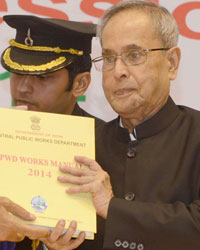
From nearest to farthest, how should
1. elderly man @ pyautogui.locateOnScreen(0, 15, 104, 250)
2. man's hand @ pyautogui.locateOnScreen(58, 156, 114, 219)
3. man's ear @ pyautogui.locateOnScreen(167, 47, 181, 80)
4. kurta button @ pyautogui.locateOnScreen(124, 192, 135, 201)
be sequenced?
man's hand @ pyautogui.locateOnScreen(58, 156, 114, 219) < kurta button @ pyautogui.locateOnScreen(124, 192, 135, 201) < man's ear @ pyautogui.locateOnScreen(167, 47, 181, 80) < elderly man @ pyautogui.locateOnScreen(0, 15, 104, 250)

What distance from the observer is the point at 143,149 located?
2.03 m

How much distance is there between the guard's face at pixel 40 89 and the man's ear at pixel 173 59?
0.52 meters

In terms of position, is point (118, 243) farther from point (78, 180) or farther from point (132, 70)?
point (132, 70)

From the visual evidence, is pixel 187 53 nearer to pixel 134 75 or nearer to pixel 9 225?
pixel 134 75

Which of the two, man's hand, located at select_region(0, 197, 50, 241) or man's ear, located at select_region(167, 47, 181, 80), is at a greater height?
man's ear, located at select_region(167, 47, 181, 80)

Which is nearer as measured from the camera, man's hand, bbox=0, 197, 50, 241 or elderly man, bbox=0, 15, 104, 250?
man's hand, bbox=0, 197, 50, 241

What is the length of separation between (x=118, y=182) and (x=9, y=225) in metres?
0.43

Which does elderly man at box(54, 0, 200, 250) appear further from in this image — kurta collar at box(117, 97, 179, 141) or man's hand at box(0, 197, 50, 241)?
man's hand at box(0, 197, 50, 241)

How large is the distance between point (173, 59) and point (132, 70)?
0.63 feet

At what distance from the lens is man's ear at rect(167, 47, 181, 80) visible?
80.3 inches

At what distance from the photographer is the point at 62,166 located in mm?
1820

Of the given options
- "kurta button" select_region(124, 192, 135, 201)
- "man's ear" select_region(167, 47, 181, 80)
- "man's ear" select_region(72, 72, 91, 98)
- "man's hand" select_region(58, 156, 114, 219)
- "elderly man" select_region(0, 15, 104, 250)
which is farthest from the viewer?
"man's ear" select_region(72, 72, 91, 98)

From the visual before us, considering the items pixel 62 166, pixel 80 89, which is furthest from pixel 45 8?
pixel 62 166

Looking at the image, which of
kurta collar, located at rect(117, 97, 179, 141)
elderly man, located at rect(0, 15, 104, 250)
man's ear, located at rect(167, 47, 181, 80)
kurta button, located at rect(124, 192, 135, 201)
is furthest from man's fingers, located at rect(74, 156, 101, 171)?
elderly man, located at rect(0, 15, 104, 250)
